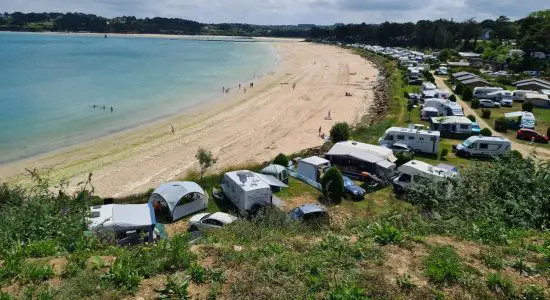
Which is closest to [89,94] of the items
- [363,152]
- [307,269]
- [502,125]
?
[363,152]

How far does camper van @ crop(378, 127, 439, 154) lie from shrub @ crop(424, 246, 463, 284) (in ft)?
63.9

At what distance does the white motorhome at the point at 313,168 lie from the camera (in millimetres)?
22188

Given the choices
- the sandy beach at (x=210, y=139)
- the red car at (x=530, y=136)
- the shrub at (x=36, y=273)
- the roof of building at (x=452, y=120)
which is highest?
the shrub at (x=36, y=273)

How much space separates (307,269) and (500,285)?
133 inches

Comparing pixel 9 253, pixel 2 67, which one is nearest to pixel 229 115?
pixel 9 253

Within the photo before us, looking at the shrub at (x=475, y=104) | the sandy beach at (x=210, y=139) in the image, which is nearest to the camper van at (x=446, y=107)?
the shrub at (x=475, y=104)

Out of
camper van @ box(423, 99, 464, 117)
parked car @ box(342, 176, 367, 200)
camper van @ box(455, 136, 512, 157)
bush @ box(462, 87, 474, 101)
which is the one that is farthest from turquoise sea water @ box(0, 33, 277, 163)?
bush @ box(462, 87, 474, 101)

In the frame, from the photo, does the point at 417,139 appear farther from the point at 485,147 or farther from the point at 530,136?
the point at 530,136

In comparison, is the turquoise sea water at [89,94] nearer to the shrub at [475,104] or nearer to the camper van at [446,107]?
the camper van at [446,107]

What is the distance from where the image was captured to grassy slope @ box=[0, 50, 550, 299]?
6.99 metres

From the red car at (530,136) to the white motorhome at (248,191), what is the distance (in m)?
22.6

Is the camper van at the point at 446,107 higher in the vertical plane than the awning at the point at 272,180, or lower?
higher

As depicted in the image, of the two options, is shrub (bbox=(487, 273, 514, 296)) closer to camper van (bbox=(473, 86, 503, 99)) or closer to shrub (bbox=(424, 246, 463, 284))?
shrub (bbox=(424, 246, 463, 284))

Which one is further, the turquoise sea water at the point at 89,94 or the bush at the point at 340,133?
the turquoise sea water at the point at 89,94
